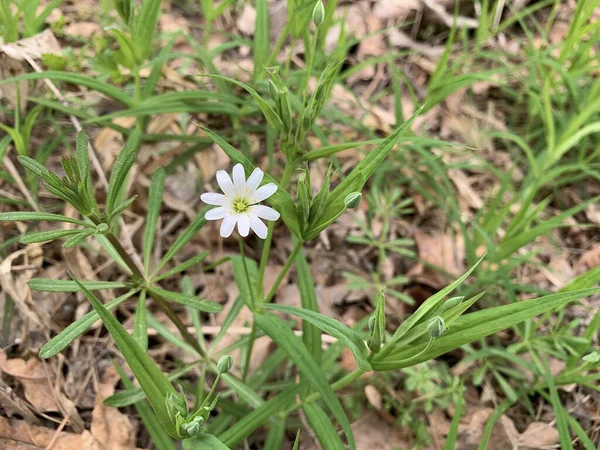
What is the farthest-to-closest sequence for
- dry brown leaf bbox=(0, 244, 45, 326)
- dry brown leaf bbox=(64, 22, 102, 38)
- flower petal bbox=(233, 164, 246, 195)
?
dry brown leaf bbox=(64, 22, 102, 38) < dry brown leaf bbox=(0, 244, 45, 326) < flower petal bbox=(233, 164, 246, 195)

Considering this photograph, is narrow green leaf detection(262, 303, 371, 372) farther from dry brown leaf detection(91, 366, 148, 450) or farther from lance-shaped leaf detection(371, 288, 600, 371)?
dry brown leaf detection(91, 366, 148, 450)

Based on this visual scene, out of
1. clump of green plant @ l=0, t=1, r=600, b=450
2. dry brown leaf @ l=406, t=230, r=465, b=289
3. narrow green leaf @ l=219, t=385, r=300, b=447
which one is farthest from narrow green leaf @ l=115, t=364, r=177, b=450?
dry brown leaf @ l=406, t=230, r=465, b=289

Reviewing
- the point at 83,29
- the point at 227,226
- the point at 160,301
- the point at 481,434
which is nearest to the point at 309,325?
the point at 160,301

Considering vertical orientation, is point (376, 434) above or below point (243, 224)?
below

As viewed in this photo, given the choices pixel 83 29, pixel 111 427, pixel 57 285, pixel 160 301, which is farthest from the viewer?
pixel 83 29

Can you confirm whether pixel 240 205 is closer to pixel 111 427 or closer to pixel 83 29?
pixel 111 427

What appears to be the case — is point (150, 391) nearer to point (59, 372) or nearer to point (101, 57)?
point (59, 372)

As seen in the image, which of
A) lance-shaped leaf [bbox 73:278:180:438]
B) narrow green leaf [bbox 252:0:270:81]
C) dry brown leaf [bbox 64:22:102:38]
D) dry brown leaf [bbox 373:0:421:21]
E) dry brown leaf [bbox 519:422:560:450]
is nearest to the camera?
lance-shaped leaf [bbox 73:278:180:438]
